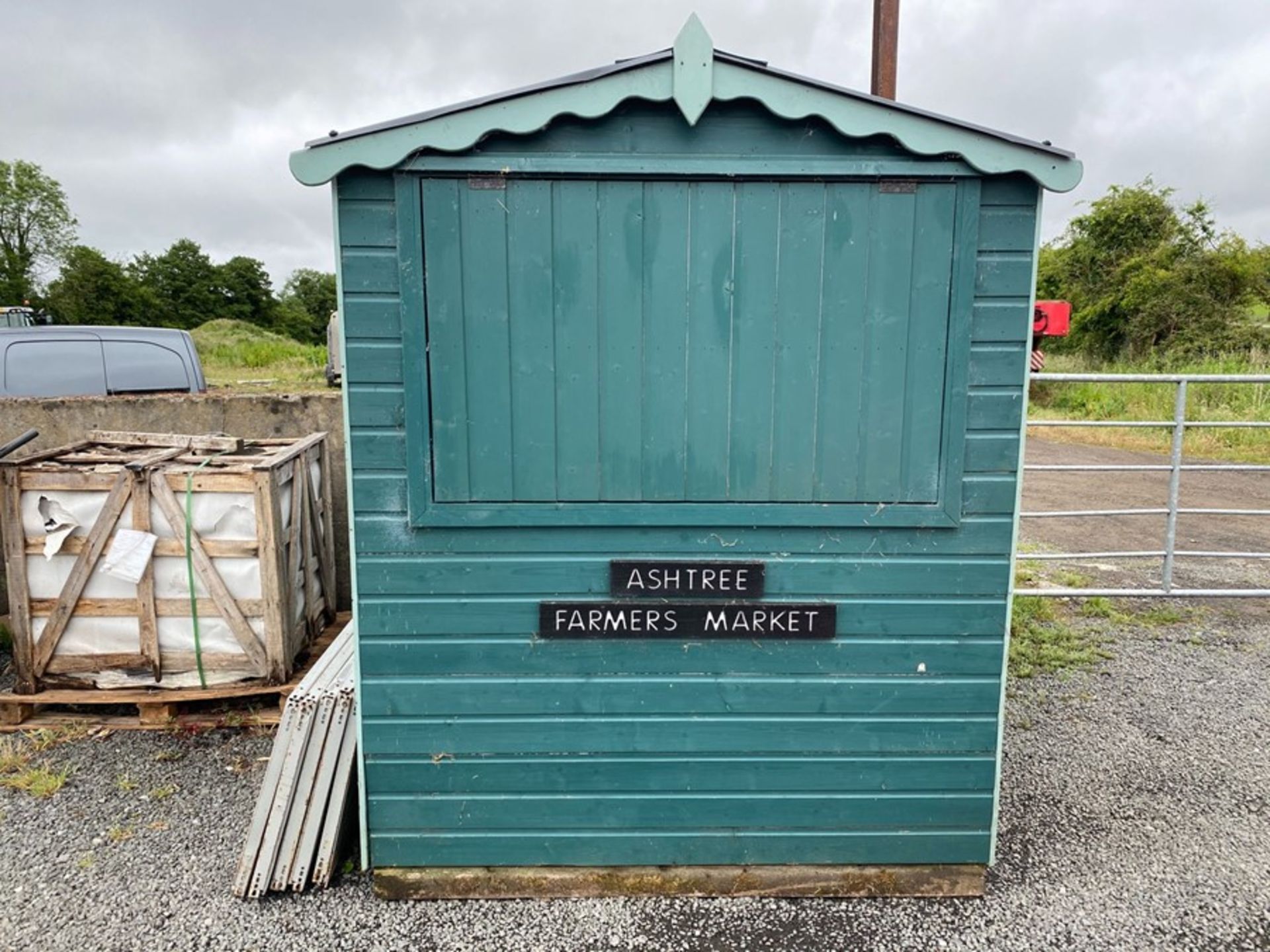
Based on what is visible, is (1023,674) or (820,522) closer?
(820,522)

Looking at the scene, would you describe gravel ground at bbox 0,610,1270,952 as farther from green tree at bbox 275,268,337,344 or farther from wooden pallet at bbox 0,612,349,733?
green tree at bbox 275,268,337,344

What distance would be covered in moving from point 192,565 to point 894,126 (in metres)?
3.81

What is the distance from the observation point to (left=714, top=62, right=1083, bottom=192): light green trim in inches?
97.0

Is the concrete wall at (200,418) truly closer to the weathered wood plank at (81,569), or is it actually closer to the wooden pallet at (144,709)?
the wooden pallet at (144,709)

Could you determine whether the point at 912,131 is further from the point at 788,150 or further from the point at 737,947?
the point at 737,947

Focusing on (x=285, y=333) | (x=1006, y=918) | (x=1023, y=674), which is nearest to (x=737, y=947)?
(x=1006, y=918)

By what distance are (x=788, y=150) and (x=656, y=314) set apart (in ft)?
2.18

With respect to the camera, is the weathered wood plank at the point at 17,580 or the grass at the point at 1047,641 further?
the grass at the point at 1047,641

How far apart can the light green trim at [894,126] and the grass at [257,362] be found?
16.8 m

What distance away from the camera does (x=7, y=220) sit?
181ft

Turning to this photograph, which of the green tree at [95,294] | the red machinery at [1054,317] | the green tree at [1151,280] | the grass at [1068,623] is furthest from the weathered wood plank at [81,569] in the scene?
the green tree at [95,294]

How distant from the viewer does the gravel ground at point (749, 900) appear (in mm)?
2766

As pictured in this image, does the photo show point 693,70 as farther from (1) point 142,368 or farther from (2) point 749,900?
(1) point 142,368

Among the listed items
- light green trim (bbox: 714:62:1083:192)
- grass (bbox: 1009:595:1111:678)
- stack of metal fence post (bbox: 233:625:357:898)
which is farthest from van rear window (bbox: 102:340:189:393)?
grass (bbox: 1009:595:1111:678)
